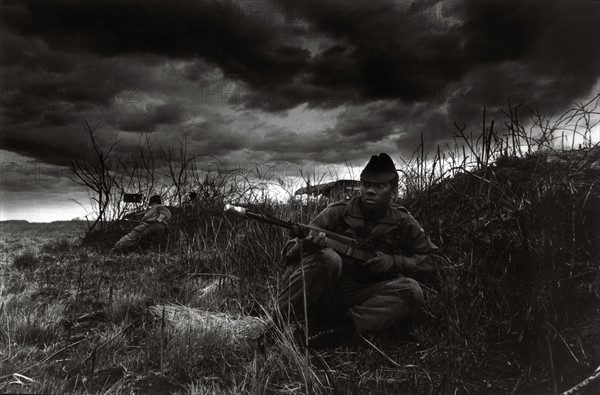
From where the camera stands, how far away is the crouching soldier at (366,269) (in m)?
3.65

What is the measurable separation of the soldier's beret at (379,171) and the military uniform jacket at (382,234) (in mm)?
304

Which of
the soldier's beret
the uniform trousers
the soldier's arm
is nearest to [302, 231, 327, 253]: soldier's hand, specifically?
the soldier's arm

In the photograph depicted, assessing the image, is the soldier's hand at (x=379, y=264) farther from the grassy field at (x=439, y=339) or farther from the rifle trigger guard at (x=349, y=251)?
the grassy field at (x=439, y=339)

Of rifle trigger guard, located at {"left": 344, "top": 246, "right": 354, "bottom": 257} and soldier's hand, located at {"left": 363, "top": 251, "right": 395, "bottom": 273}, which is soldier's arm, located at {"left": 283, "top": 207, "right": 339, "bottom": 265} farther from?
soldier's hand, located at {"left": 363, "top": 251, "right": 395, "bottom": 273}

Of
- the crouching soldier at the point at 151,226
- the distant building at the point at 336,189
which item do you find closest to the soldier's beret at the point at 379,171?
the distant building at the point at 336,189

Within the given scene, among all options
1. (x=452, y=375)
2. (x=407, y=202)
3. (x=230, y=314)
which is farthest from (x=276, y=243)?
A: (x=452, y=375)

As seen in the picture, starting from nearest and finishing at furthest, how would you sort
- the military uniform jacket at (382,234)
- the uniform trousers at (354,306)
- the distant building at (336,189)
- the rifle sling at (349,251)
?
the uniform trousers at (354,306), the rifle sling at (349,251), the military uniform jacket at (382,234), the distant building at (336,189)

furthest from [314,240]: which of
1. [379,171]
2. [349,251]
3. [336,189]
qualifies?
[336,189]

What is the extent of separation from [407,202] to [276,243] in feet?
5.87

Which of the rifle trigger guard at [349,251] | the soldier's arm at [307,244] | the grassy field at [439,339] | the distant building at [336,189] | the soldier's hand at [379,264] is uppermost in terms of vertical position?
the distant building at [336,189]

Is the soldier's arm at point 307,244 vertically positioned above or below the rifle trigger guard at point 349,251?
above

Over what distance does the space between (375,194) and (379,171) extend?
0.22 m

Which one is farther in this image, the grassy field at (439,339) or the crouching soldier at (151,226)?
the crouching soldier at (151,226)

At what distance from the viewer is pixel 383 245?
408 cm
